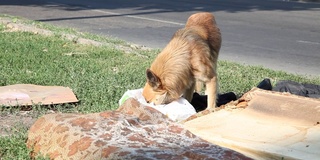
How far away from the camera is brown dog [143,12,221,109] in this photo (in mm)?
6051

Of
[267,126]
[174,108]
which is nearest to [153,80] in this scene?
[174,108]

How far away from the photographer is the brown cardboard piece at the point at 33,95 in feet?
21.3

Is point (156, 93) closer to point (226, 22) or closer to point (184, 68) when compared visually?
point (184, 68)

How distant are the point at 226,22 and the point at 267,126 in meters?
11.1

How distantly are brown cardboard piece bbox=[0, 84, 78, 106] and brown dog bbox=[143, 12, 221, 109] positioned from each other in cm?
103

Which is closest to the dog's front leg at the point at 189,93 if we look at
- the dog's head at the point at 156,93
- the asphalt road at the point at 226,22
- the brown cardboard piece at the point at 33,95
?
the dog's head at the point at 156,93

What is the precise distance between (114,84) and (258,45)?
550 centimetres

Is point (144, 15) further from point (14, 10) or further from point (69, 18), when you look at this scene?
point (14, 10)

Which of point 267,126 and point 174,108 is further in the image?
point 174,108

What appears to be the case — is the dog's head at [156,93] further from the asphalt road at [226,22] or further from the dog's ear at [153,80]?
the asphalt road at [226,22]

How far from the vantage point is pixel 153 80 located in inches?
233

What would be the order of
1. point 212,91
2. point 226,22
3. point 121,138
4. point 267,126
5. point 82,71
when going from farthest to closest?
point 226,22
point 82,71
point 212,91
point 267,126
point 121,138

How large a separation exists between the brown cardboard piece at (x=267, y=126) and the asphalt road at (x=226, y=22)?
4.09 metres

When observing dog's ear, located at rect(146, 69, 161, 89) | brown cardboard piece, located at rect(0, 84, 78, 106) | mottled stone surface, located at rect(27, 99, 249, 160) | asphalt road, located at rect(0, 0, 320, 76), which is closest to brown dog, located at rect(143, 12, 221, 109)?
dog's ear, located at rect(146, 69, 161, 89)
